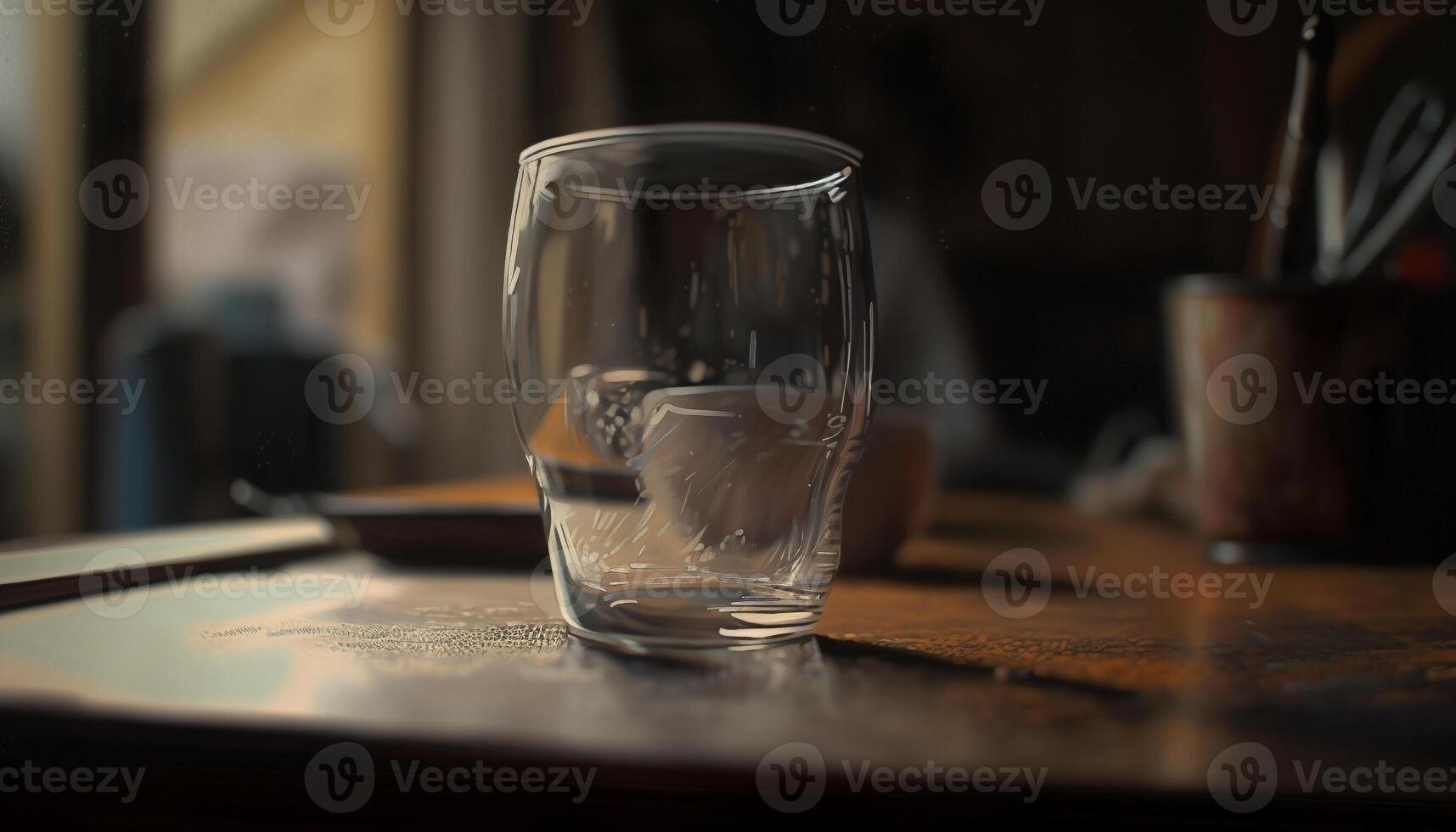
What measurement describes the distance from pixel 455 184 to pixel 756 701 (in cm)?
61

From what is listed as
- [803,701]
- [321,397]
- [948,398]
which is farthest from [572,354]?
[948,398]

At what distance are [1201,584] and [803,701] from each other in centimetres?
24

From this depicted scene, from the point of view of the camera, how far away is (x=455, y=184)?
0.74m

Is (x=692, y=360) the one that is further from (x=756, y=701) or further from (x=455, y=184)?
(x=455, y=184)

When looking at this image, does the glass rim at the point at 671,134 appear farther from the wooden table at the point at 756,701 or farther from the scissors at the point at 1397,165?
the scissors at the point at 1397,165

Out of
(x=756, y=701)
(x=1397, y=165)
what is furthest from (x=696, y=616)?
(x=1397, y=165)

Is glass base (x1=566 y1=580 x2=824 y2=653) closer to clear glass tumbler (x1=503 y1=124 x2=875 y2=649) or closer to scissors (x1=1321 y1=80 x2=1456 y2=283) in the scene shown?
clear glass tumbler (x1=503 y1=124 x2=875 y2=649)

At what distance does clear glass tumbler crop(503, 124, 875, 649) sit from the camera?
269 millimetres

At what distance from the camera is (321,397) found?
1.03 meters

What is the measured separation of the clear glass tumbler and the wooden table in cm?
3

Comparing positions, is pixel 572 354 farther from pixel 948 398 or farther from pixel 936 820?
pixel 948 398

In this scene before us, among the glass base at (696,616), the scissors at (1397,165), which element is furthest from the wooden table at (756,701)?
the scissors at (1397,165)

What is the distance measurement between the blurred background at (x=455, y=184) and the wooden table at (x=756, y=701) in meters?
0.09

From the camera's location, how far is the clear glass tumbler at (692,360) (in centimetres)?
27
